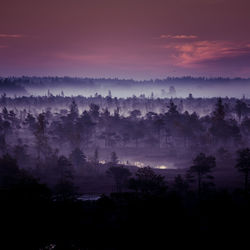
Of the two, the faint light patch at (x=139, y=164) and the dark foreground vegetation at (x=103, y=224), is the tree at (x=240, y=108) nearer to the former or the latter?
the faint light patch at (x=139, y=164)

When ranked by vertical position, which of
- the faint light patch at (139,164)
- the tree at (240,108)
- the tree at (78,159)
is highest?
the tree at (240,108)

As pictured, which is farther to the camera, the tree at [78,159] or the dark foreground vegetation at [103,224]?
the tree at [78,159]

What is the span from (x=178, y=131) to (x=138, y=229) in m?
80.9

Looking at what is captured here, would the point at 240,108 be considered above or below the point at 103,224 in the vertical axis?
above

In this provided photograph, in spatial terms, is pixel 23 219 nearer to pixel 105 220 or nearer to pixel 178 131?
pixel 105 220

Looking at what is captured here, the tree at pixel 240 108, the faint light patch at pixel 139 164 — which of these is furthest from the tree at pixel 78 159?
the tree at pixel 240 108

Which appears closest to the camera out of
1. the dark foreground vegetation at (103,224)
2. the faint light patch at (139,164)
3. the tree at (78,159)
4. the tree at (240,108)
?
the dark foreground vegetation at (103,224)

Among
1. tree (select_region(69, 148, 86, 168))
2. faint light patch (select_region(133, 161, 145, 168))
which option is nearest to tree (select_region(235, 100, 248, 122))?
faint light patch (select_region(133, 161, 145, 168))

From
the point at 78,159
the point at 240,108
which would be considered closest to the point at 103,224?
the point at 78,159

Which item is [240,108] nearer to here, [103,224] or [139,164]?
[139,164]

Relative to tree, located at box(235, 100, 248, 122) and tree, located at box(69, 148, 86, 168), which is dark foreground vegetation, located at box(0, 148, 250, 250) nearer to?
tree, located at box(69, 148, 86, 168)

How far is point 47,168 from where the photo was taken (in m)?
65.9

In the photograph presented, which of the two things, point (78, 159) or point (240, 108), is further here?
point (240, 108)

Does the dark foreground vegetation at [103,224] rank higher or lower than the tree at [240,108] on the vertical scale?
lower
